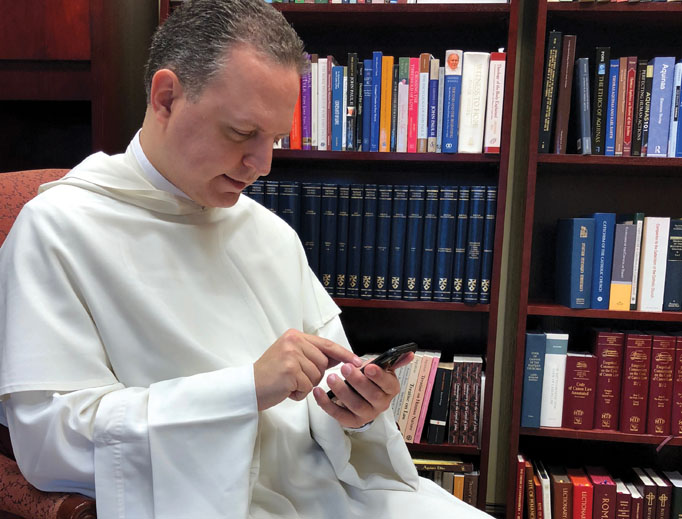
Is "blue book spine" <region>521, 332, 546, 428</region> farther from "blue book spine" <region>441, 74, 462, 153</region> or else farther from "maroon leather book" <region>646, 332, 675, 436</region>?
"blue book spine" <region>441, 74, 462, 153</region>

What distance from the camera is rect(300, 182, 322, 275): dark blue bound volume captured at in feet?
6.47

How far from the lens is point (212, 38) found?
0.94m

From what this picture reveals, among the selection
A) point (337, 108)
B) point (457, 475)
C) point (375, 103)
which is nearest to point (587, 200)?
point (375, 103)

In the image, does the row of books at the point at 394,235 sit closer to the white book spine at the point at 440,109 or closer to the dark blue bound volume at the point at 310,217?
the dark blue bound volume at the point at 310,217

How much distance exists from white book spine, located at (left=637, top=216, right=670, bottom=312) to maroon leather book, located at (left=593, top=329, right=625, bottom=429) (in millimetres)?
138

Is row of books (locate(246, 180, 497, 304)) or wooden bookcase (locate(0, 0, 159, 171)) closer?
wooden bookcase (locate(0, 0, 159, 171))

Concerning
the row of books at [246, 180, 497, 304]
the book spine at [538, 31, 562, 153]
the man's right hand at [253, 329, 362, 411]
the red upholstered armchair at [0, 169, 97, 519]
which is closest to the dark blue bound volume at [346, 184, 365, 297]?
the row of books at [246, 180, 497, 304]

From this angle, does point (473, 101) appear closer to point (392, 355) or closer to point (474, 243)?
Result: point (474, 243)

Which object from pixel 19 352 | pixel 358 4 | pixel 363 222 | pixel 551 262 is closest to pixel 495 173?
pixel 551 262

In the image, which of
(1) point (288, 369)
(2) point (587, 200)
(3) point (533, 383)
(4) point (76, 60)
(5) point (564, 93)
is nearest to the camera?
(1) point (288, 369)

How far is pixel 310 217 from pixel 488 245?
0.60m

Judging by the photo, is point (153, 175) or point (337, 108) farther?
point (337, 108)

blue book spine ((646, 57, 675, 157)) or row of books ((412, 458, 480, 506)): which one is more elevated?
blue book spine ((646, 57, 675, 157))

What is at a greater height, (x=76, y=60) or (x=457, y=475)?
→ (x=76, y=60)
